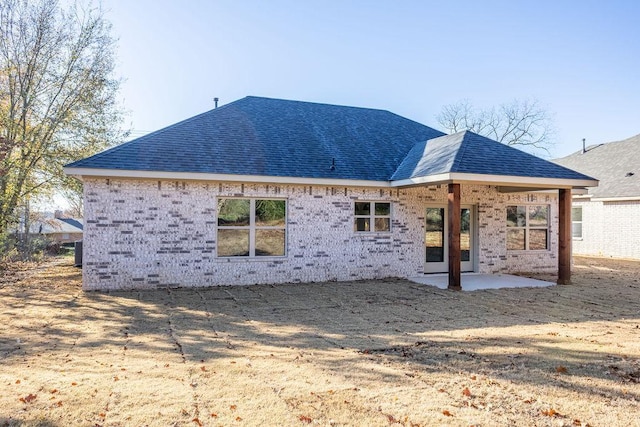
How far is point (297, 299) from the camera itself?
9.30 meters

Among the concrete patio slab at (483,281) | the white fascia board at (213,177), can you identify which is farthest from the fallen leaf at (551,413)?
the white fascia board at (213,177)

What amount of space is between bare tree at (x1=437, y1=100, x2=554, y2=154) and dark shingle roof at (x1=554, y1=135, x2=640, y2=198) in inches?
359

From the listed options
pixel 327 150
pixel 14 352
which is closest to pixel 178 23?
pixel 327 150

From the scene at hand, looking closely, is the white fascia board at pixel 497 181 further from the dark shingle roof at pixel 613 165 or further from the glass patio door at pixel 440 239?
the dark shingle roof at pixel 613 165

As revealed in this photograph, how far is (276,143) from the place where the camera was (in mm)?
12773

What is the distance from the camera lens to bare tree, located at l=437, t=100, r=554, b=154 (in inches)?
1369

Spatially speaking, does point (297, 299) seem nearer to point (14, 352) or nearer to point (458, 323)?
point (458, 323)

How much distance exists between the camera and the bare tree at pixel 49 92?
14320 millimetres

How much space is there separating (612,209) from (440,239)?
1189 cm

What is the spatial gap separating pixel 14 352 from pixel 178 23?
11.8 meters

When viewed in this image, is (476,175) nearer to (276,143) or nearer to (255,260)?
(276,143)

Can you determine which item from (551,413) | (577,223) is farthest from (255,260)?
(577,223)

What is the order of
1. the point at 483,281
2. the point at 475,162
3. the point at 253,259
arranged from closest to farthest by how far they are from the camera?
the point at 475,162 < the point at 253,259 < the point at 483,281

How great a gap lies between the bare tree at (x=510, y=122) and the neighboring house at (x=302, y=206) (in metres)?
23.1
